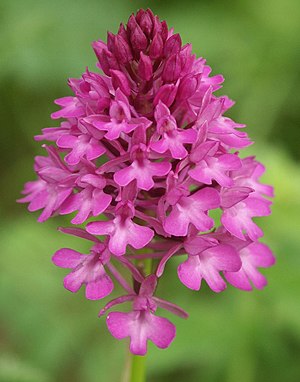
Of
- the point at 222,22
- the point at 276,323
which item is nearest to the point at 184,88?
the point at 276,323

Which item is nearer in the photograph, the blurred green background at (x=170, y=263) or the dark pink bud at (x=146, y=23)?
the dark pink bud at (x=146, y=23)

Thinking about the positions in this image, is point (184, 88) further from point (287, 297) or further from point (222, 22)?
point (222, 22)

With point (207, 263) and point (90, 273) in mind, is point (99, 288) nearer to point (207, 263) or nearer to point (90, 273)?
point (90, 273)

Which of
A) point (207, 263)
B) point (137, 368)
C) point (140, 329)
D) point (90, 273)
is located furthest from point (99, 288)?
point (137, 368)

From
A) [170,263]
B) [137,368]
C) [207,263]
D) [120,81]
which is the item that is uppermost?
[120,81]

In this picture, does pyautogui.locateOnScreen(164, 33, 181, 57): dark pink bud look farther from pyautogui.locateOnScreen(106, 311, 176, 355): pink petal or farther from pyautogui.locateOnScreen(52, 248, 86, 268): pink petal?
pyautogui.locateOnScreen(106, 311, 176, 355): pink petal

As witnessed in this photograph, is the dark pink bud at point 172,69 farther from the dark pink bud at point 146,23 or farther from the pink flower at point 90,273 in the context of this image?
the pink flower at point 90,273

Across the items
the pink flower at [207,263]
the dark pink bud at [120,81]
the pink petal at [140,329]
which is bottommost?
the pink petal at [140,329]

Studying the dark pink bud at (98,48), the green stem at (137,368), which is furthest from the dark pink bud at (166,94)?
the green stem at (137,368)
